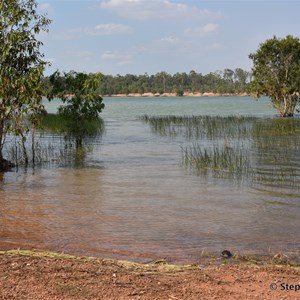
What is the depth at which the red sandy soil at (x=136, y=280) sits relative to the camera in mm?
4750

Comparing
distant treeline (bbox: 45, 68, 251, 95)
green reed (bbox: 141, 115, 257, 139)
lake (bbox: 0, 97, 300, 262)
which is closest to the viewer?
lake (bbox: 0, 97, 300, 262)

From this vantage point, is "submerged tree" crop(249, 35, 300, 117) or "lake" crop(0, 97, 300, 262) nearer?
"lake" crop(0, 97, 300, 262)

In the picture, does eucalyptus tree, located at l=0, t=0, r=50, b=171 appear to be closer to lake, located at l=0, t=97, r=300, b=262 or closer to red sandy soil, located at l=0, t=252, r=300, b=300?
lake, located at l=0, t=97, r=300, b=262

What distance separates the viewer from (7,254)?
6.30 m

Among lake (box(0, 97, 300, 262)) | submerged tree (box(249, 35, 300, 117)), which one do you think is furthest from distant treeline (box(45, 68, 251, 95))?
lake (box(0, 97, 300, 262))

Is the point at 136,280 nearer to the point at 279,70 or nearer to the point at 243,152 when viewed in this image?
the point at 243,152

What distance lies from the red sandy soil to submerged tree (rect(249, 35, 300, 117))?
34.8m

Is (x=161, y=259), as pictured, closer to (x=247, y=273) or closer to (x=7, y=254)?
(x=247, y=273)

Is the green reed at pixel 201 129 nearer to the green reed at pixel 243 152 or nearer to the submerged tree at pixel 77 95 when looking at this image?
the green reed at pixel 243 152

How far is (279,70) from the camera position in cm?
3972

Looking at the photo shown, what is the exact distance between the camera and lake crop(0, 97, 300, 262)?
758 cm

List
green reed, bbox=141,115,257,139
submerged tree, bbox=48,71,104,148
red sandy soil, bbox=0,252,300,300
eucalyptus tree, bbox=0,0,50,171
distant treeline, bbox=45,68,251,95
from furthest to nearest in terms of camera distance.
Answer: distant treeline, bbox=45,68,251,95
green reed, bbox=141,115,257,139
submerged tree, bbox=48,71,104,148
eucalyptus tree, bbox=0,0,50,171
red sandy soil, bbox=0,252,300,300

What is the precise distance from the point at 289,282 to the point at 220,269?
35.1 inches

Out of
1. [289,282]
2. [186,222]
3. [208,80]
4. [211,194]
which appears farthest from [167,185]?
[208,80]
